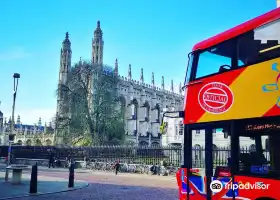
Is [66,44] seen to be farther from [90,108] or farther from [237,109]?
[237,109]

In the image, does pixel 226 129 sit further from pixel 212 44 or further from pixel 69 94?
pixel 69 94

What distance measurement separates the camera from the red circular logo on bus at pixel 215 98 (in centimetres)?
704

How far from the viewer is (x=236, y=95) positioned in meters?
6.89

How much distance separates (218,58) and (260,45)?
3.66 ft

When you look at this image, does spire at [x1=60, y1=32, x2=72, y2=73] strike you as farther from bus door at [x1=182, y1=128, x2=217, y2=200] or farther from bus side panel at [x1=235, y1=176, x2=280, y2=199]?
bus side panel at [x1=235, y1=176, x2=280, y2=199]

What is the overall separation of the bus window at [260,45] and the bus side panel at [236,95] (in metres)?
0.15

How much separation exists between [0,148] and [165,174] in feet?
101

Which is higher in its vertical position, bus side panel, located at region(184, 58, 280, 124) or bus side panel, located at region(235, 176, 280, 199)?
bus side panel, located at region(184, 58, 280, 124)

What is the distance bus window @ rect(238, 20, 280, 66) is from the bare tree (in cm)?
3305

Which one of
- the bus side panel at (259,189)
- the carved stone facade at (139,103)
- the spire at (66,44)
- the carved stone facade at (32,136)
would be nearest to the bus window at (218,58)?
the bus side panel at (259,189)

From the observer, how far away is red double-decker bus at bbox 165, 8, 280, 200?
6215 mm

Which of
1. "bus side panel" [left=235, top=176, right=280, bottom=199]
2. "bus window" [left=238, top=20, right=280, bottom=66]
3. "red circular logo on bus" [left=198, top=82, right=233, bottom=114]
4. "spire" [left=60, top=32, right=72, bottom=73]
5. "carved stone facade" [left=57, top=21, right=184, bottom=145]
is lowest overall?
"bus side panel" [left=235, top=176, right=280, bottom=199]

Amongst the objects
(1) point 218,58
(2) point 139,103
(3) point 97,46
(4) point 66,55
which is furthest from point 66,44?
(1) point 218,58

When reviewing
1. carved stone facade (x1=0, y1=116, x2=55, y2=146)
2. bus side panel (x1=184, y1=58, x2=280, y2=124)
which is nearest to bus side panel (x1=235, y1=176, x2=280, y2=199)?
bus side panel (x1=184, y1=58, x2=280, y2=124)
